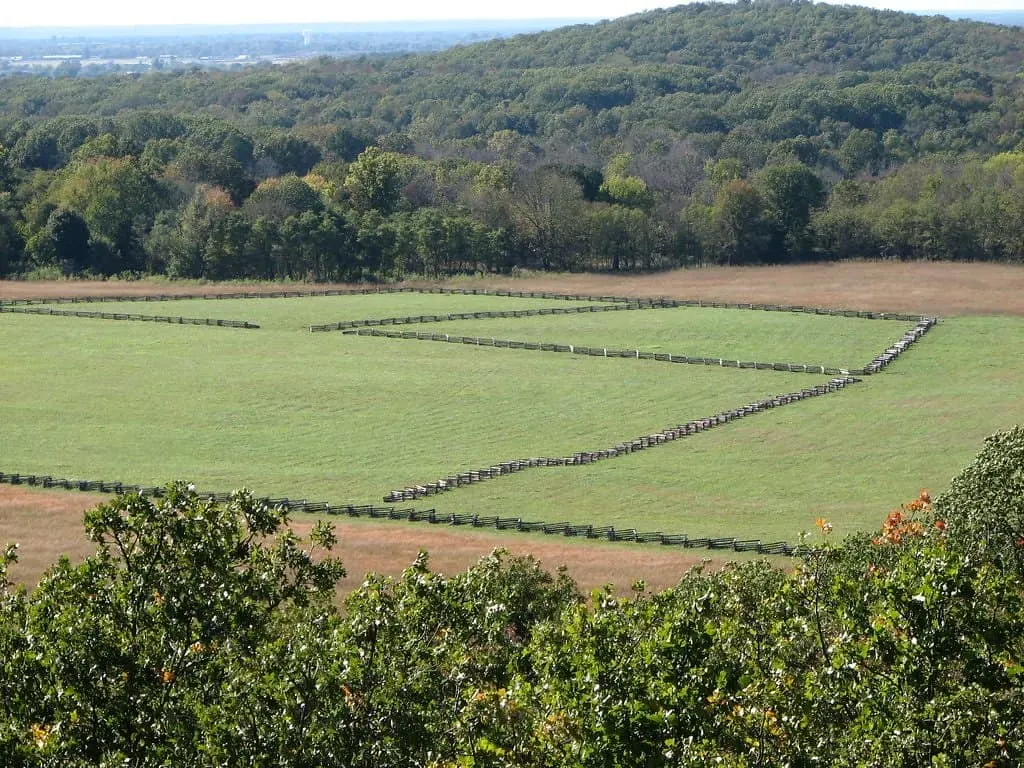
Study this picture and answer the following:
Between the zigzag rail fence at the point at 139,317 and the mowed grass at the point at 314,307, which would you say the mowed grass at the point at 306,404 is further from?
the mowed grass at the point at 314,307

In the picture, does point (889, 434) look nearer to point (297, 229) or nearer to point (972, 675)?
point (972, 675)

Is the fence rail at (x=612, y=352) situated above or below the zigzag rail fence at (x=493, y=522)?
above

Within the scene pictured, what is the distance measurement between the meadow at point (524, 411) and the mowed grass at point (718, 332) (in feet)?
0.97

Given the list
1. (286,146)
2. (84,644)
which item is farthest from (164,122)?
(84,644)

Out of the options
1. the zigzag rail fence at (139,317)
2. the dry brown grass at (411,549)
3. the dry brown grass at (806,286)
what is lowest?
the dry brown grass at (411,549)

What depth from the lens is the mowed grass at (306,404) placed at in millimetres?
66062

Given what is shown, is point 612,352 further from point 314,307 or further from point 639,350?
point 314,307

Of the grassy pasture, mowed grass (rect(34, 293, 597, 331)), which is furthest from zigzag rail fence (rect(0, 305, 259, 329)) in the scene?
the grassy pasture

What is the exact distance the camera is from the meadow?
6091 centimetres

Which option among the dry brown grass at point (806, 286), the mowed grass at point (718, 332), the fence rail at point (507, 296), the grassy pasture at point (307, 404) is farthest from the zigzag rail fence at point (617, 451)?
the dry brown grass at point (806, 286)

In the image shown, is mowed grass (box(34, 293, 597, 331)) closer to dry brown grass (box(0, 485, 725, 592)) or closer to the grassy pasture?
the grassy pasture

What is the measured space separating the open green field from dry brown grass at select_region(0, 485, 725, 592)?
3.69 metres

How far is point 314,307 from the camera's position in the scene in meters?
112

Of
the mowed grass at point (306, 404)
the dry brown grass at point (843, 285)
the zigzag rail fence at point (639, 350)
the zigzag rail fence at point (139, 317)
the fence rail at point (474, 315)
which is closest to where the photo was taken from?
the mowed grass at point (306, 404)
